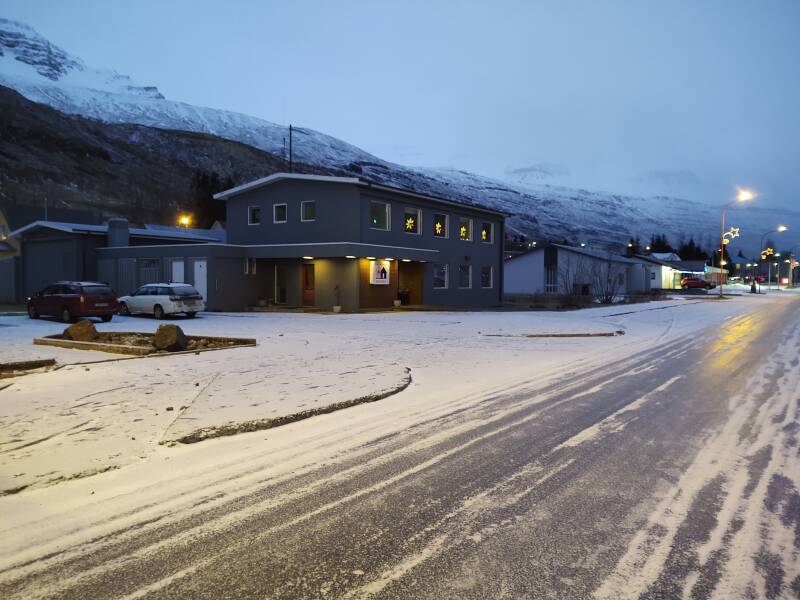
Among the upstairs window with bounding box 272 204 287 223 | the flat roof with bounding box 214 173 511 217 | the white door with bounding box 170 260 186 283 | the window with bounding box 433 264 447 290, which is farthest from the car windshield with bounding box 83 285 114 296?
the window with bounding box 433 264 447 290

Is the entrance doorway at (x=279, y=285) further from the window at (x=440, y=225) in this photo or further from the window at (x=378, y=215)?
the window at (x=440, y=225)

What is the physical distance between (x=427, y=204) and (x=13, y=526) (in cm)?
3191

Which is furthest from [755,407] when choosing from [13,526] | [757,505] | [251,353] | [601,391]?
[251,353]

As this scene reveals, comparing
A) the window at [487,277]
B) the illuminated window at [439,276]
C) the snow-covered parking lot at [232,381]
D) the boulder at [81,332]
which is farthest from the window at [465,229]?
the boulder at [81,332]

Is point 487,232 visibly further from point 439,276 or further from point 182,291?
point 182,291

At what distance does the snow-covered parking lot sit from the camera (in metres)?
6.07

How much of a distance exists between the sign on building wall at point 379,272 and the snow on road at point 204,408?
13344mm

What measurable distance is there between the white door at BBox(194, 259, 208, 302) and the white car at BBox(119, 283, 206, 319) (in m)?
4.35

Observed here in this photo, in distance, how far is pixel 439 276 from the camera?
3584 cm

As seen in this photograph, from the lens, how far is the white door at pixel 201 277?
29.8 m

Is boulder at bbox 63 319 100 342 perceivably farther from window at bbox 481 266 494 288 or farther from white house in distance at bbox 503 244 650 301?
white house in distance at bbox 503 244 650 301

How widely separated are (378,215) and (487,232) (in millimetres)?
11653

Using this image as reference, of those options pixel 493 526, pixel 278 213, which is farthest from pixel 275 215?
pixel 493 526

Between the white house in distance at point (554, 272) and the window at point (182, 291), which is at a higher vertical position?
the white house in distance at point (554, 272)
